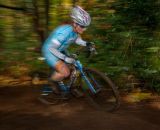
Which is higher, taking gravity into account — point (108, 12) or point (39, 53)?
point (108, 12)

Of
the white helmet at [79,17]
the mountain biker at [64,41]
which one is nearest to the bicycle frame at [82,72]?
the mountain biker at [64,41]

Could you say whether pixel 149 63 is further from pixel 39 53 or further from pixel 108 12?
pixel 39 53

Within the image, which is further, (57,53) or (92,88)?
(92,88)

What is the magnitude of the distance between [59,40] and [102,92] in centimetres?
120

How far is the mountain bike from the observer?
21.2ft

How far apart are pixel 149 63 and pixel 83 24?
1.96 m

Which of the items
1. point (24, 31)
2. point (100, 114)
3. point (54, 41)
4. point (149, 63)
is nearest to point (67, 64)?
point (54, 41)

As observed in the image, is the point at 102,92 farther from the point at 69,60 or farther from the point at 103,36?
the point at 103,36

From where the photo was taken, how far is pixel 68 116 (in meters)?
6.38

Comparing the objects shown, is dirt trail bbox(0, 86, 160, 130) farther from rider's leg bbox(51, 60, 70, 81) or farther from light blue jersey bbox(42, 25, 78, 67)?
light blue jersey bbox(42, 25, 78, 67)

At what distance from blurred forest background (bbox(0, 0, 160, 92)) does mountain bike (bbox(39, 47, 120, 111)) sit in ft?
2.89

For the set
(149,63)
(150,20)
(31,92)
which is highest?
(150,20)

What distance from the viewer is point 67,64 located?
21.6ft

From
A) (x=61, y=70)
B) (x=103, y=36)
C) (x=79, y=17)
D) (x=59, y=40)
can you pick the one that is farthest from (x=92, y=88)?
(x=103, y=36)
